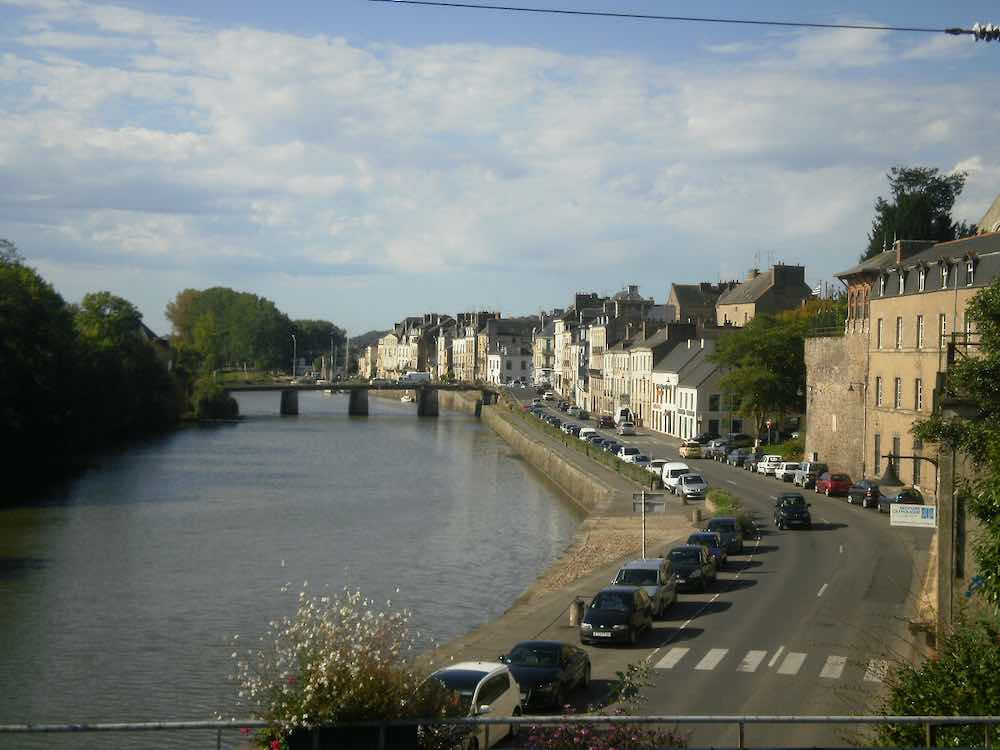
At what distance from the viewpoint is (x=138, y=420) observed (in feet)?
316

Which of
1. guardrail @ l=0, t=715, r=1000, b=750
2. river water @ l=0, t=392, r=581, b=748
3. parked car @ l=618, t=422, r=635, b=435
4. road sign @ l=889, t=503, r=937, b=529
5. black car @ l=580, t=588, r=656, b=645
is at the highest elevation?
Answer: guardrail @ l=0, t=715, r=1000, b=750

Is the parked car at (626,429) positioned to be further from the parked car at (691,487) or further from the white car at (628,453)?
the parked car at (691,487)

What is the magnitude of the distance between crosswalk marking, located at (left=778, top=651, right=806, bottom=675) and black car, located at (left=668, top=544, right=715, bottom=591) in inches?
280

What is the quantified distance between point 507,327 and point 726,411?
10009 centimetres

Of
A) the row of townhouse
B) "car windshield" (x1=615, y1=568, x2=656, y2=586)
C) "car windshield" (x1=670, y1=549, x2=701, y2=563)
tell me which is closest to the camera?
"car windshield" (x1=615, y1=568, x2=656, y2=586)

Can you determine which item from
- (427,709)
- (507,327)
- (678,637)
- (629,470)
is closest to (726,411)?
(629,470)

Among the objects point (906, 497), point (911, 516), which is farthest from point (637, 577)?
point (906, 497)

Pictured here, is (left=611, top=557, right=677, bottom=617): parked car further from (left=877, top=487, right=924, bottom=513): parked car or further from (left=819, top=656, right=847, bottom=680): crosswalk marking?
(left=877, top=487, right=924, bottom=513): parked car

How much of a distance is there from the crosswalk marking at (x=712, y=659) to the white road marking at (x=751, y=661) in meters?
0.47

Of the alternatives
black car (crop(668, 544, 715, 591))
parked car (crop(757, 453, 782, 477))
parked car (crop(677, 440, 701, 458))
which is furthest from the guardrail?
parked car (crop(677, 440, 701, 458))

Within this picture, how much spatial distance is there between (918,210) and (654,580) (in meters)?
64.3

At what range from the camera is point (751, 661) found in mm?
21797

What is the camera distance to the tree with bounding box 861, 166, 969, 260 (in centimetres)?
8244

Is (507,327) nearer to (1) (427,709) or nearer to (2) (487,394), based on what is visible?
(2) (487,394)
